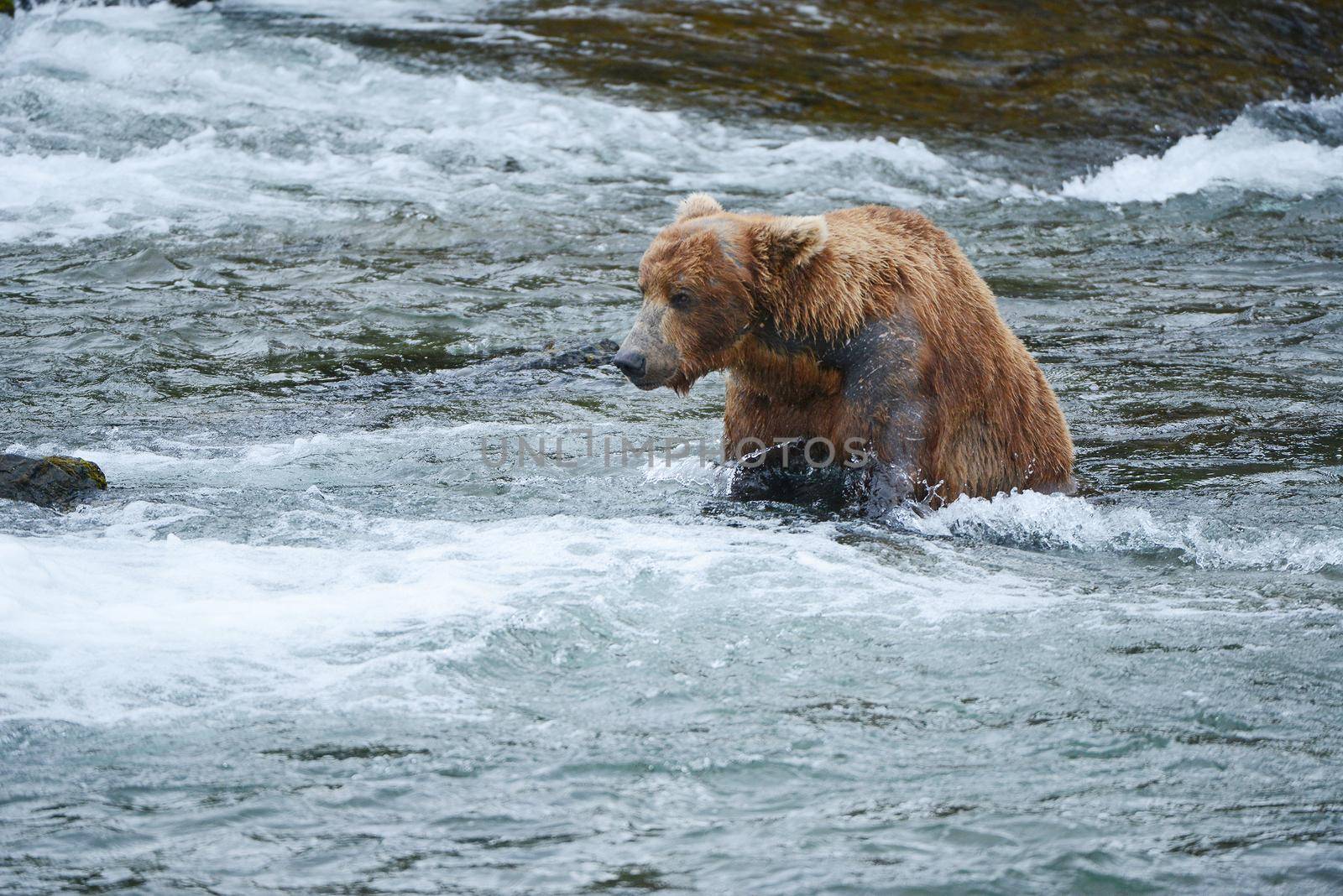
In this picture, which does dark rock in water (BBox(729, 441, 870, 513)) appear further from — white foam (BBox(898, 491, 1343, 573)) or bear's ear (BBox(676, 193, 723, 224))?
bear's ear (BBox(676, 193, 723, 224))

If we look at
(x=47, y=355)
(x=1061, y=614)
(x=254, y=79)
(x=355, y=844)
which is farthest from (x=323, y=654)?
(x=254, y=79)

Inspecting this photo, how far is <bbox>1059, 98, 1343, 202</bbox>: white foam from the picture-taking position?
12703 mm

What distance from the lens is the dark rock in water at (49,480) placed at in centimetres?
562

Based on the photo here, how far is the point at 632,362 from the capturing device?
5.60 m

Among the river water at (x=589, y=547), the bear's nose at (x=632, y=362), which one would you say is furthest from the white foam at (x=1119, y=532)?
the bear's nose at (x=632, y=362)

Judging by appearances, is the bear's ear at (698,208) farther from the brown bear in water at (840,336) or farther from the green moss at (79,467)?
the green moss at (79,467)

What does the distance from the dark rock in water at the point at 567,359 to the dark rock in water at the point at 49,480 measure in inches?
114

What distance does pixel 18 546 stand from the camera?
4.89 meters

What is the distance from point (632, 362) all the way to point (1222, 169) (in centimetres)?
931

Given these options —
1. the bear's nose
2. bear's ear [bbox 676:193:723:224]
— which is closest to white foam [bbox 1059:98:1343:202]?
bear's ear [bbox 676:193:723:224]

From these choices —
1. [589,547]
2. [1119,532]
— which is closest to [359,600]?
Answer: [589,547]

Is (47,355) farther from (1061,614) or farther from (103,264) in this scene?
(1061,614)

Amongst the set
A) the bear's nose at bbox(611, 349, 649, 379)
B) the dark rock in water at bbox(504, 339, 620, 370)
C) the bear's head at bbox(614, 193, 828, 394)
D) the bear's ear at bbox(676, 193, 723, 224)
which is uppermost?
the bear's ear at bbox(676, 193, 723, 224)

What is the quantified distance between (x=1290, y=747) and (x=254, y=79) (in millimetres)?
12784
